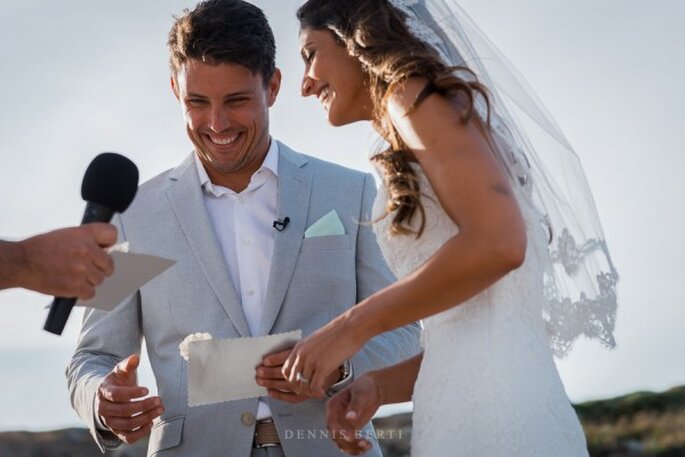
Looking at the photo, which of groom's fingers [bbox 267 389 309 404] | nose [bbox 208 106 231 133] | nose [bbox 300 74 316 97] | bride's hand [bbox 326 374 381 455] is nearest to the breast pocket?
nose [bbox 208 106 231 133]

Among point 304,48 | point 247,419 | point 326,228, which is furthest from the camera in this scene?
point 326,228

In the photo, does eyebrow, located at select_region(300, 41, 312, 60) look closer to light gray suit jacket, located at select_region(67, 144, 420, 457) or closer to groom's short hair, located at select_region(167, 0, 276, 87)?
light gray suit jacket, located at select_region(67, 144, 420, 457)

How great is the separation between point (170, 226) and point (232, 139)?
0.48 metres

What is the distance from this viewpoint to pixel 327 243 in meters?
5.55

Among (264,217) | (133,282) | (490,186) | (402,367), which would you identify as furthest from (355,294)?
(490,186)

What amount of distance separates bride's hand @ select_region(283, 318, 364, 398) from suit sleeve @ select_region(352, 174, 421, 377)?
5.47 ft

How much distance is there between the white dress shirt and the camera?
17.9ft

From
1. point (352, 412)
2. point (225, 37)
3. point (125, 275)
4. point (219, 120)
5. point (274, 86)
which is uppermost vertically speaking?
point (225, 37)

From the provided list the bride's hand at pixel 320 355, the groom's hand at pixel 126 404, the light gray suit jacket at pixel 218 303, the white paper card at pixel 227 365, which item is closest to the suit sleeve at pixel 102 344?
the light gray suit jacket at pixel 218 303

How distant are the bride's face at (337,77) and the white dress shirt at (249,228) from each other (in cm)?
146

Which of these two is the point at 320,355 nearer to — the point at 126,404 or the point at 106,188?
the point at 106,188

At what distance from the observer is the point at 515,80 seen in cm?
439

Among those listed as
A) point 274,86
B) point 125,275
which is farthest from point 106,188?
point 274,86

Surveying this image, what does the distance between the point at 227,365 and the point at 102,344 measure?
1.13 meters
